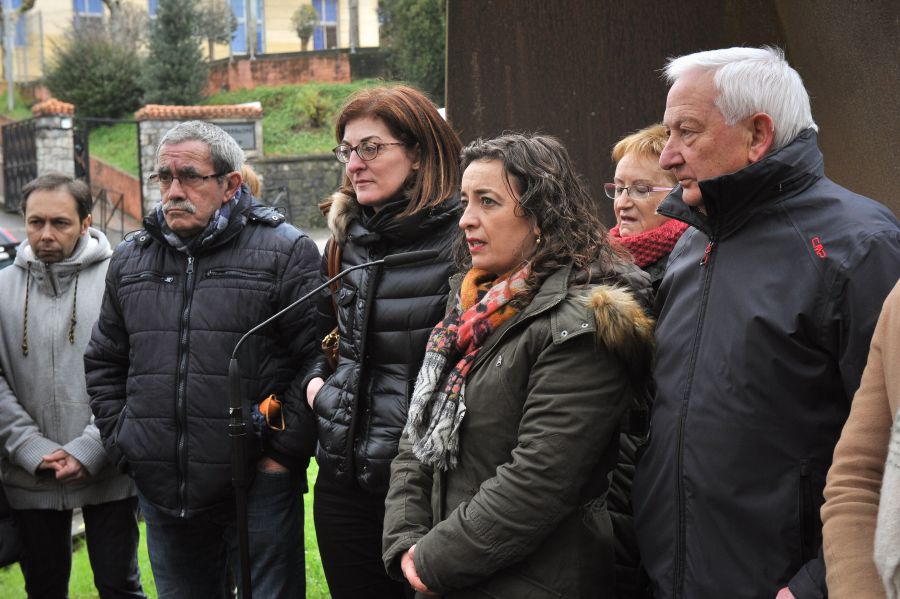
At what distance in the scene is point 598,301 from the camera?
7.75 feet

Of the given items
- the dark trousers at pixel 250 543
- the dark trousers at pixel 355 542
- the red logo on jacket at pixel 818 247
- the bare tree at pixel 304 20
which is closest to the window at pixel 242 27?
the bare tree at pixel 304 20

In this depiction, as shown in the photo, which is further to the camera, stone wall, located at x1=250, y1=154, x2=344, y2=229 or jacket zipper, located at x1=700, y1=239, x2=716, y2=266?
stone wall, located at x1=250, y1=154, x2=344, y2=229

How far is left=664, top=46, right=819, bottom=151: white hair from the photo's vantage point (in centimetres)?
226

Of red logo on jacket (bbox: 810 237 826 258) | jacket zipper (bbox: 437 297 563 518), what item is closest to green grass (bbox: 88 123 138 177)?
jacket zipper (bbox: 437 297 563 518)

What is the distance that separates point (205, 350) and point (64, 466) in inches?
40.0

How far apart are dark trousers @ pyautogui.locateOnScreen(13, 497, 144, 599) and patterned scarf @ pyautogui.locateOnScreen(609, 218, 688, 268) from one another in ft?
7.83

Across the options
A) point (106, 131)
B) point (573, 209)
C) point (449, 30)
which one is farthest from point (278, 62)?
point (573, 209)

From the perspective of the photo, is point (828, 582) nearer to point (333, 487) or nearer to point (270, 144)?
point (333, 487)

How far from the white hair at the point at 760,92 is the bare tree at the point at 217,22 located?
30.3 meters

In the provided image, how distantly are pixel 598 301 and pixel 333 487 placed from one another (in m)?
1.20

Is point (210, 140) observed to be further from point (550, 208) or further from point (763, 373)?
point (763, 373)

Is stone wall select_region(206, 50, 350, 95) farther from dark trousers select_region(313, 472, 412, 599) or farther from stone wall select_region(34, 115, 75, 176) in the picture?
dark trousers select_region(313, 472, 412, 599)

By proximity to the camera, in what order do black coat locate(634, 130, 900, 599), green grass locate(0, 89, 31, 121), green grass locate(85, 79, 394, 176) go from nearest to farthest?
black coat locate(634, 130, 900, 599) < green grass locate(85, 79, 394, 176) < green grass locate(0, 89, 31, 121)

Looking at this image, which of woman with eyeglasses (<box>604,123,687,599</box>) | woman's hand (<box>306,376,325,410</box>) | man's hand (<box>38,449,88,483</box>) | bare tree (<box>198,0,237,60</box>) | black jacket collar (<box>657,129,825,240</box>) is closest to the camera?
black jacket collar (<box>657,129,825,240</box>)
